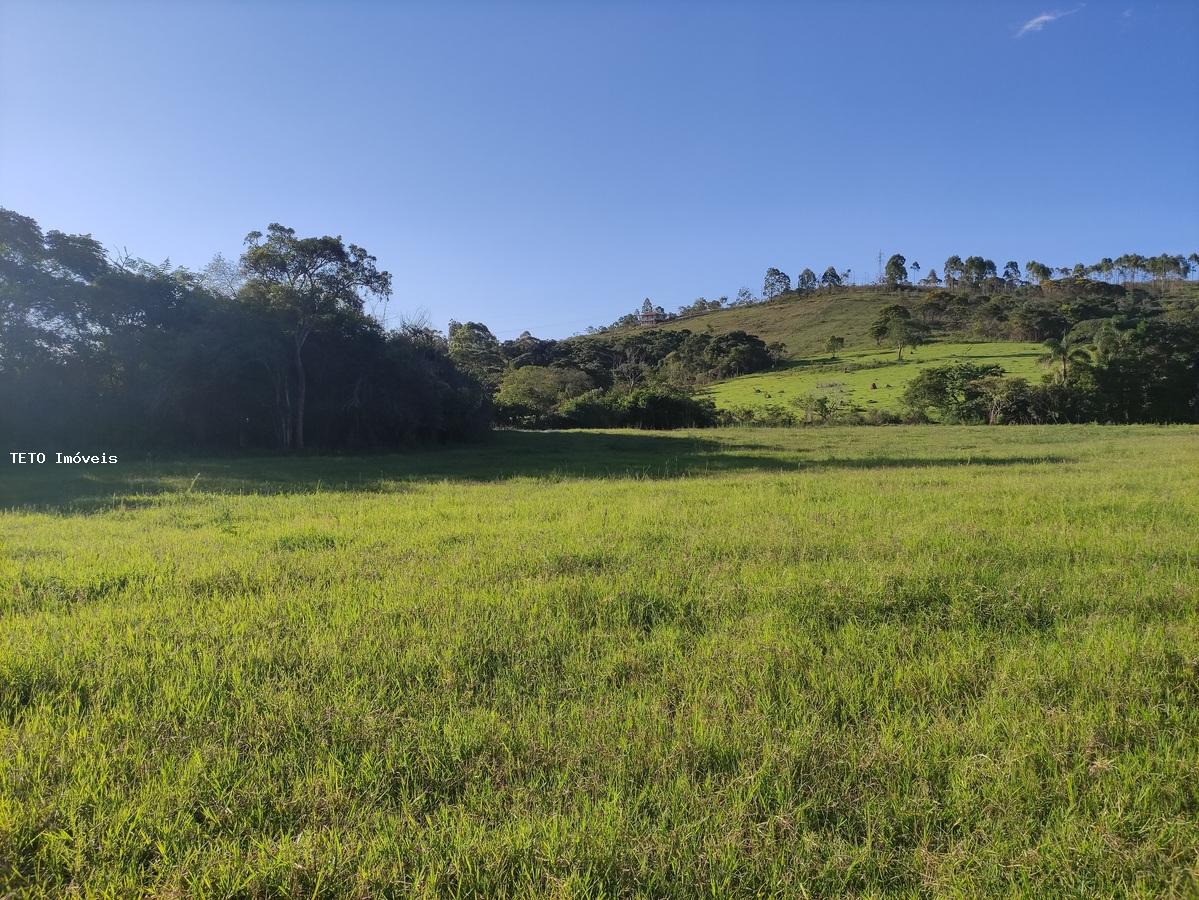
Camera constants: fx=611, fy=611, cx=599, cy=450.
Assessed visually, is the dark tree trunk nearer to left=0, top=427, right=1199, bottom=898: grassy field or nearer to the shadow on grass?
the shadow on grass

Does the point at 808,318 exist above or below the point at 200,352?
above

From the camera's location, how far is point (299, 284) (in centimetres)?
2261

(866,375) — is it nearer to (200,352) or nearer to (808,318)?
(808,318)

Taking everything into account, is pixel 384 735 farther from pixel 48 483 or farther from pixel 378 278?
pixel 378 278

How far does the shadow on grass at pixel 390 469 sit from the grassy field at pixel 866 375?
33559mm

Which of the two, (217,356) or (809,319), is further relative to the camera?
(809,319)

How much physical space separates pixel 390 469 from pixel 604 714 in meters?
15.3

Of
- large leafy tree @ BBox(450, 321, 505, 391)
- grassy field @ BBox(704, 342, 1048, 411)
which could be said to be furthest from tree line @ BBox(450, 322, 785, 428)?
grassy field @ BBox(704, 342, 1048, 411)

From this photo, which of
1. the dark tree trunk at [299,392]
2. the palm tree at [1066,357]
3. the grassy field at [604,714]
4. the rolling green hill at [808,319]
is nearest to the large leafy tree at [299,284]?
the dark tree trunk at [299,392]

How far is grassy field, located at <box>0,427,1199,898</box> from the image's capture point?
7.04 feet

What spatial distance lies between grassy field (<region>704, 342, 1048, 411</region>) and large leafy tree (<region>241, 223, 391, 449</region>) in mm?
40070

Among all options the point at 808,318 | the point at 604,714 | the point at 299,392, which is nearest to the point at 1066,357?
the point at 299,392

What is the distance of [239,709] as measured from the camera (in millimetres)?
3131

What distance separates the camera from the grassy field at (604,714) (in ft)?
7.04
